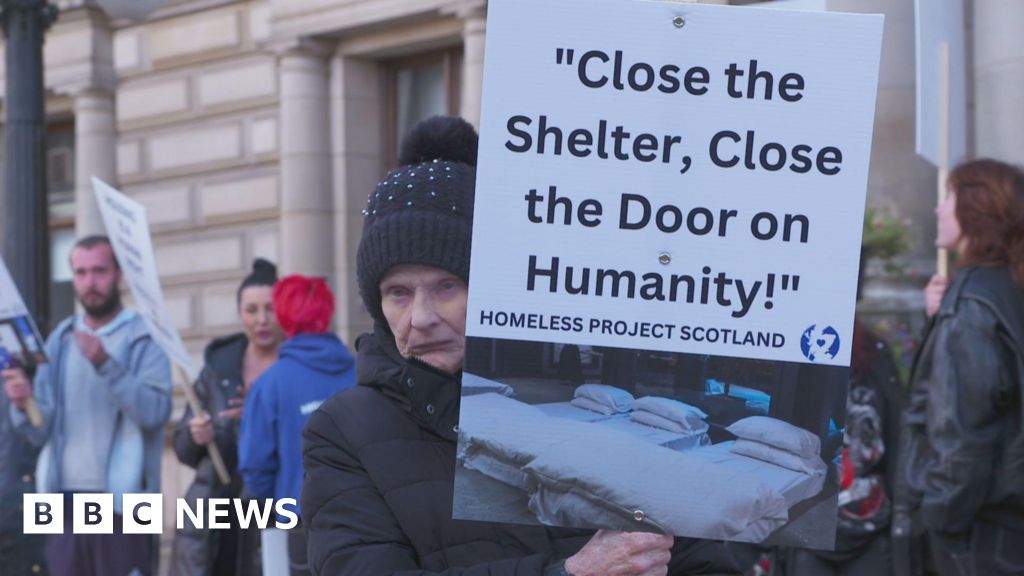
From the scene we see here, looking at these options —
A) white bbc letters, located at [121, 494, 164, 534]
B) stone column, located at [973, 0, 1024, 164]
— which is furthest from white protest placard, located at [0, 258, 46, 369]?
stone column, located at [973, 0, 1024, 164]

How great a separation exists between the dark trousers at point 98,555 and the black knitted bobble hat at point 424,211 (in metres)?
4.53

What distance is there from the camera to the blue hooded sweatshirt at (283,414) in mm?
6723

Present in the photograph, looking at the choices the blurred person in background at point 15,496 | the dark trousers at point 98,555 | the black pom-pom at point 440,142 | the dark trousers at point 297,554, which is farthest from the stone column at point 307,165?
the black pom-pom at point 440,142

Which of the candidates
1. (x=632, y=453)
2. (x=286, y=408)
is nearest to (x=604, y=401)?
(x=632, y=453)

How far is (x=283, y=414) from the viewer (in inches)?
264

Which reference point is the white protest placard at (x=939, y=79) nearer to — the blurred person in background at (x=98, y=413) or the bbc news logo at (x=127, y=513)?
the bbc news logo at (x=127, y=513)

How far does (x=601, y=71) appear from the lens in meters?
2.63

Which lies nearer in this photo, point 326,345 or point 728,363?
point 728,363

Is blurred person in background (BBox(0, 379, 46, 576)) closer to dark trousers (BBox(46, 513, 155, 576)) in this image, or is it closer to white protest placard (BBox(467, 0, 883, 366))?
dark trousers (BBox(46, 513, 155, 576))

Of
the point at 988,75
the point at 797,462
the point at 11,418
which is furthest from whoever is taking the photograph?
the point at 988,75

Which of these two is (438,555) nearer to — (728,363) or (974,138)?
(728,363)

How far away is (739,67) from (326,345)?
445cm

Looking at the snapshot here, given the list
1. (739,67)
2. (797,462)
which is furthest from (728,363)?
(739,67)

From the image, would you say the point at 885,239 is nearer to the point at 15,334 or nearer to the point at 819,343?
the point at 15,334
